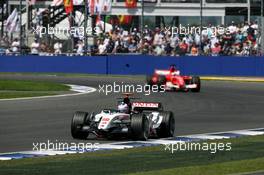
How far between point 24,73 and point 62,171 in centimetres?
3227

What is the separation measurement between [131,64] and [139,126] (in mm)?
26139

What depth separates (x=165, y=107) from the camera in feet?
79.2

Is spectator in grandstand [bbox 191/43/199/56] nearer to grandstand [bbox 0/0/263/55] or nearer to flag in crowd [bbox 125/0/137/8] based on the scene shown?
grandstand [bbox 0/0/263/55]

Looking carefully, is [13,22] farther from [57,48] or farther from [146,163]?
[146,163]

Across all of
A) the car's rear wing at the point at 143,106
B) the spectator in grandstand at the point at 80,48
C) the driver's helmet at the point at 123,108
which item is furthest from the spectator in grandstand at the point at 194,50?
the driver's helmet at the point at 123,108

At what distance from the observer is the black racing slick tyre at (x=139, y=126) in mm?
15688

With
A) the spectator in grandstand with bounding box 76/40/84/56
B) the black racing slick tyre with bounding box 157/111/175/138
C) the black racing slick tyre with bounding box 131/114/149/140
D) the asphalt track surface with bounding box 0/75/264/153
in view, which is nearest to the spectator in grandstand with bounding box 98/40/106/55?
the spectator in grandstand with bounding box 76/40/84/56

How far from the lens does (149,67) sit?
41438 millimetres

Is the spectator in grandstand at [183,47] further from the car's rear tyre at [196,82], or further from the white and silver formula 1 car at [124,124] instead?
the white and silver formula 1 car at [124,124]

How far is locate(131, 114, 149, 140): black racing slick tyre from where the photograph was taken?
15.7 metres

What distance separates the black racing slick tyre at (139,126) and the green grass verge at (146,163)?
1198mm

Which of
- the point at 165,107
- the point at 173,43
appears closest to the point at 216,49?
the point at 173,43

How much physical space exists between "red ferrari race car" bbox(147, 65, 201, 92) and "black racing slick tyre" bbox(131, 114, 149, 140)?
15392 millimetres

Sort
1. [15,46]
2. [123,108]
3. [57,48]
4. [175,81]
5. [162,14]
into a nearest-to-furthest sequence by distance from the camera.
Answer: [123,108] < [175,81] < [57,48] < [15,46] < [162,14]
